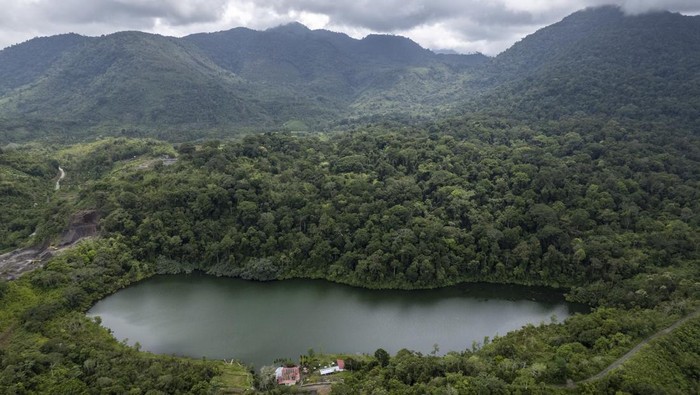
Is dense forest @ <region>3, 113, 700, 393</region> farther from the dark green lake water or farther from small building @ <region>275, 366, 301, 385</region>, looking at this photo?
small building @ <region>275, 366, 301, 385</region>

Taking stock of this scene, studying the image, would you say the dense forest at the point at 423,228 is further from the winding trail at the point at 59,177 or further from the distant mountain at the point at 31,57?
the distant mountain at the point at 31,57

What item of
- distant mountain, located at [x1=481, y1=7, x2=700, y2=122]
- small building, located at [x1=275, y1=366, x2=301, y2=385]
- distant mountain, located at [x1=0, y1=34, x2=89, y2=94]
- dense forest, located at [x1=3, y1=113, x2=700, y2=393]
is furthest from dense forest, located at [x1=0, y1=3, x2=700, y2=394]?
distant mountain, located at [x1=0, y1=34, x2=89, y2=94]

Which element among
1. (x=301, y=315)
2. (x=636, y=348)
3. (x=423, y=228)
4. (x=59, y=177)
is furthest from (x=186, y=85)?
(x=636, y=348)

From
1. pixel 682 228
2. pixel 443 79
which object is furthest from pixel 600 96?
pixel 443 79

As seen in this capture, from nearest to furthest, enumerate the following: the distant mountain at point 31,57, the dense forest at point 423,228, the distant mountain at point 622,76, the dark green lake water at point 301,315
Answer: the dense forest at point 423,228 < the dark green lake water at point 301,315 < the distant mountain at point 622,76 < the distant mountain at point 31,57

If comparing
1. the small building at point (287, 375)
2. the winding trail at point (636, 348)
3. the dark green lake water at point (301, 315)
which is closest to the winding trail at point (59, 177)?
the dark green lake water at point (301, 315)

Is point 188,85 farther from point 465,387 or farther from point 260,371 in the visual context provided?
point 465,387
